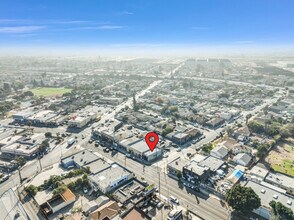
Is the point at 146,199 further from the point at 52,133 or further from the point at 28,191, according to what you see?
the point at 52,133

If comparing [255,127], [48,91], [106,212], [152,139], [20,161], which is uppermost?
[152,139]

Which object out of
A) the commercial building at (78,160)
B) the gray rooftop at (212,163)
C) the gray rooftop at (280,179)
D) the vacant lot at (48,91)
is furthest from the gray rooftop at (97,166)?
the vacant lot at (48,91)

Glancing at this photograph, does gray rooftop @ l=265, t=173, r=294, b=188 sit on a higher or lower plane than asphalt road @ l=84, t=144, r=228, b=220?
higher

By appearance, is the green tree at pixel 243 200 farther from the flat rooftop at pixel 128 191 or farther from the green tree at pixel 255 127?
the green tree at pixel 255 127

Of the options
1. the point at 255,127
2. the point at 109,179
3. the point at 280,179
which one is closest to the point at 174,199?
the point at 109,179

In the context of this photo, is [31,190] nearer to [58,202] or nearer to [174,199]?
[58,202]

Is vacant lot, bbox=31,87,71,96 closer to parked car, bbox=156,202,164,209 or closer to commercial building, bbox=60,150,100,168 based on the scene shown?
commercial building, bbox=60,150,100,168

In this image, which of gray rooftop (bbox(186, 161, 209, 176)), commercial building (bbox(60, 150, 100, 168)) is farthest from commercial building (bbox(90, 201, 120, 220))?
gray rooftop (bbox(186, 161, 209, 176))
